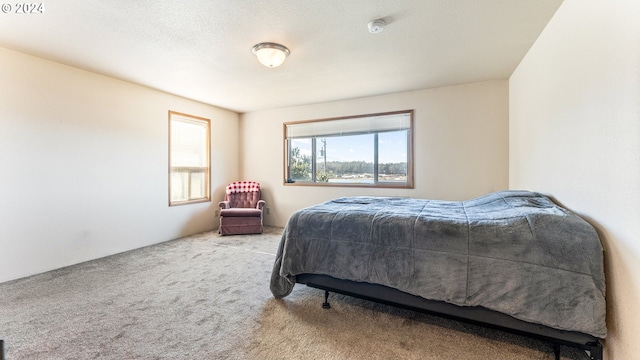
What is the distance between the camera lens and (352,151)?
4.61 m

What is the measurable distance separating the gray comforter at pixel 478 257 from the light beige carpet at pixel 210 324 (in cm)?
33

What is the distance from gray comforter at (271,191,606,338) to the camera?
1.38 m

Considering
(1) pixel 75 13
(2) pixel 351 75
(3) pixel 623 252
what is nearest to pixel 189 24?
(1) pixel 75 13

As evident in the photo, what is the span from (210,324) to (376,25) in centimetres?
272

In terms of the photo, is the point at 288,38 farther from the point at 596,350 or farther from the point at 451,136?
the point at 596,350

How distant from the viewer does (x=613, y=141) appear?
4.45 ft

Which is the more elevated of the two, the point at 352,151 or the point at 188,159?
the point at 352,151

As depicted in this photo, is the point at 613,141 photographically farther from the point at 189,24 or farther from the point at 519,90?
the point at 189,24

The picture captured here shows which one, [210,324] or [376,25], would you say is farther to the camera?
[376,25]

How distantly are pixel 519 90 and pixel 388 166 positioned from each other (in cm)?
195

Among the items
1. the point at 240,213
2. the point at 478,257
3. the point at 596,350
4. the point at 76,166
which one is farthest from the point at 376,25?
the point at 76,166

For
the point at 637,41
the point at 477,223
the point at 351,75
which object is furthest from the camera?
the point at 351,75

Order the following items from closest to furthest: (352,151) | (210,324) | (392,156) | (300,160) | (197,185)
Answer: (210,324) → (392,156) → (352,151) → (197,185) → (300,160)

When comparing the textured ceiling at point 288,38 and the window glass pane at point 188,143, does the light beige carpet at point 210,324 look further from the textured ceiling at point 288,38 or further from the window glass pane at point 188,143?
the textured ceiling at point 288,38
